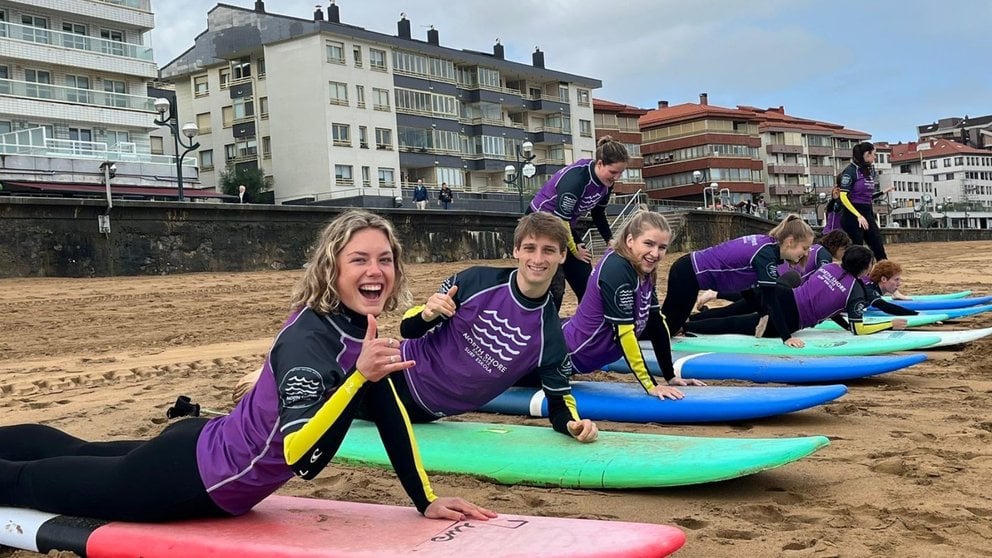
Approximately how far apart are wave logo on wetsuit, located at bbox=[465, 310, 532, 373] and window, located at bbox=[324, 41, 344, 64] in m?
42.1

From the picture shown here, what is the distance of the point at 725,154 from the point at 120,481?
78.5 meters

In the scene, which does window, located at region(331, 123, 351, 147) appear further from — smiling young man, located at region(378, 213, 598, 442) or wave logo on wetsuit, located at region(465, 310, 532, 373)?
wave logo on wetsuit, located at region(465, 310, 532, 373)

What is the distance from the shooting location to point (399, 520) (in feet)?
10.9

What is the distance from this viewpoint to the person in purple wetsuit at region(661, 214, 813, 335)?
7.94 metres

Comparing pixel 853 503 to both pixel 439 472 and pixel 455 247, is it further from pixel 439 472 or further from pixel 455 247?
pixel 455 247

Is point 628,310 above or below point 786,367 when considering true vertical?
above

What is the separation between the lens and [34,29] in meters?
36.1

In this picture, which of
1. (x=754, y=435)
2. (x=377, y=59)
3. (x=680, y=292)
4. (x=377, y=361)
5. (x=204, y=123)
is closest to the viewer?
(x=377, y=361)

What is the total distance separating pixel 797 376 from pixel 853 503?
3161mm

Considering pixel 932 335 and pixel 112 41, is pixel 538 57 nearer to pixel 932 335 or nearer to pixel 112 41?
pixel 112 41

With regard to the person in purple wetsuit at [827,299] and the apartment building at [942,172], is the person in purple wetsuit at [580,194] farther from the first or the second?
the apartment building at [942,172]

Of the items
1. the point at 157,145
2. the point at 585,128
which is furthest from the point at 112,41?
the point at 585,128

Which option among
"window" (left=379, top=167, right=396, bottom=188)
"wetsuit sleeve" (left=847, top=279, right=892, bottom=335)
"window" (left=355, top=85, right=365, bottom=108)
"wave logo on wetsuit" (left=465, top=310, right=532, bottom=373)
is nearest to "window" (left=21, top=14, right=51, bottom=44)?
"window" (left=355, top=85, right=365, bottom=108)

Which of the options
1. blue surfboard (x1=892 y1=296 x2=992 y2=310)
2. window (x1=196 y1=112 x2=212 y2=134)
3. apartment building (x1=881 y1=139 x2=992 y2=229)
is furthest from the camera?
apartment building (x1=881 y1=139 x2=992 y2=229)
